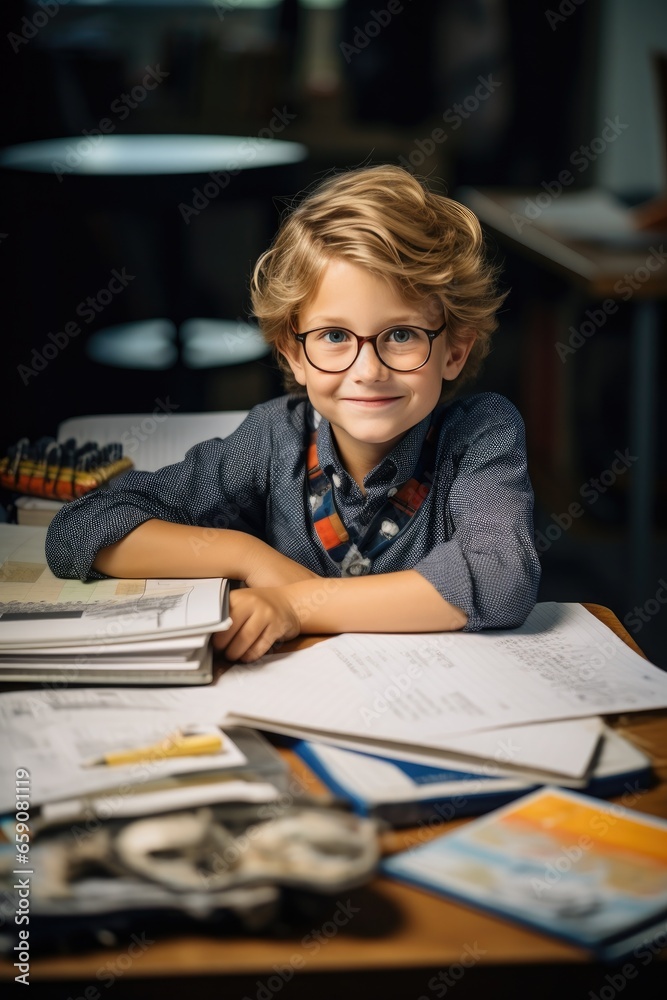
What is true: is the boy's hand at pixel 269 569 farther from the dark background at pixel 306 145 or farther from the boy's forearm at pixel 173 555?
the dark background at pixel 306 145

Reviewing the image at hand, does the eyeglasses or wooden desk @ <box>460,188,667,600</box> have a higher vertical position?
the eyeglasses

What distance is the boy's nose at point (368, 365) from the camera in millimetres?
1179

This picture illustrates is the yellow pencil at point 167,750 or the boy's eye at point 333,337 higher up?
the boy's eye at point 333,337

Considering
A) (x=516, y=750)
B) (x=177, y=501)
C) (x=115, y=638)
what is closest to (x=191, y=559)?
(x=177, y=501)

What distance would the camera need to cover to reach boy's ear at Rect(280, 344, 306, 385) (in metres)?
1.30

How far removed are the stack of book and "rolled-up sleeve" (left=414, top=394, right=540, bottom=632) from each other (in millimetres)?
245

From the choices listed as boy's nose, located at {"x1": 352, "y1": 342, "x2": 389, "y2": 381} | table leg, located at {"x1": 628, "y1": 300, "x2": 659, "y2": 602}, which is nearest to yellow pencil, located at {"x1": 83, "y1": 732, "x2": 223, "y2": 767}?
boy's nose, located at {"x1": 352, "y1": 342, "x2": 389, "y2": 381}

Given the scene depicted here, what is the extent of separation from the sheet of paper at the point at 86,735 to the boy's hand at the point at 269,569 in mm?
276

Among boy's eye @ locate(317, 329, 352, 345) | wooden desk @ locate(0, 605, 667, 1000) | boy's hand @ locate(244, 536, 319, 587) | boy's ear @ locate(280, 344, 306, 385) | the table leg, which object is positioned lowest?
the table leg

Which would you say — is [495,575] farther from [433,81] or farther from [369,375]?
[433,81]

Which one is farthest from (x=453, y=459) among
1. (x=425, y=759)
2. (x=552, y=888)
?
(x=552, y=888)

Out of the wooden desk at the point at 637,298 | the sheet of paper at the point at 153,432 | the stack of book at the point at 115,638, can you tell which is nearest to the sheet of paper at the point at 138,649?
the stack of book at the point at 115,638

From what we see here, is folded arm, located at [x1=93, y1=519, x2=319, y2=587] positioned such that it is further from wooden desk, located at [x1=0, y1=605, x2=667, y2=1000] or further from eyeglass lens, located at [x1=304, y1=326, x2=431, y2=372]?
wooden desk, located at [x1=0, y1=605, x2=667, y2=1000]

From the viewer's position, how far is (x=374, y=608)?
3.46 feet
